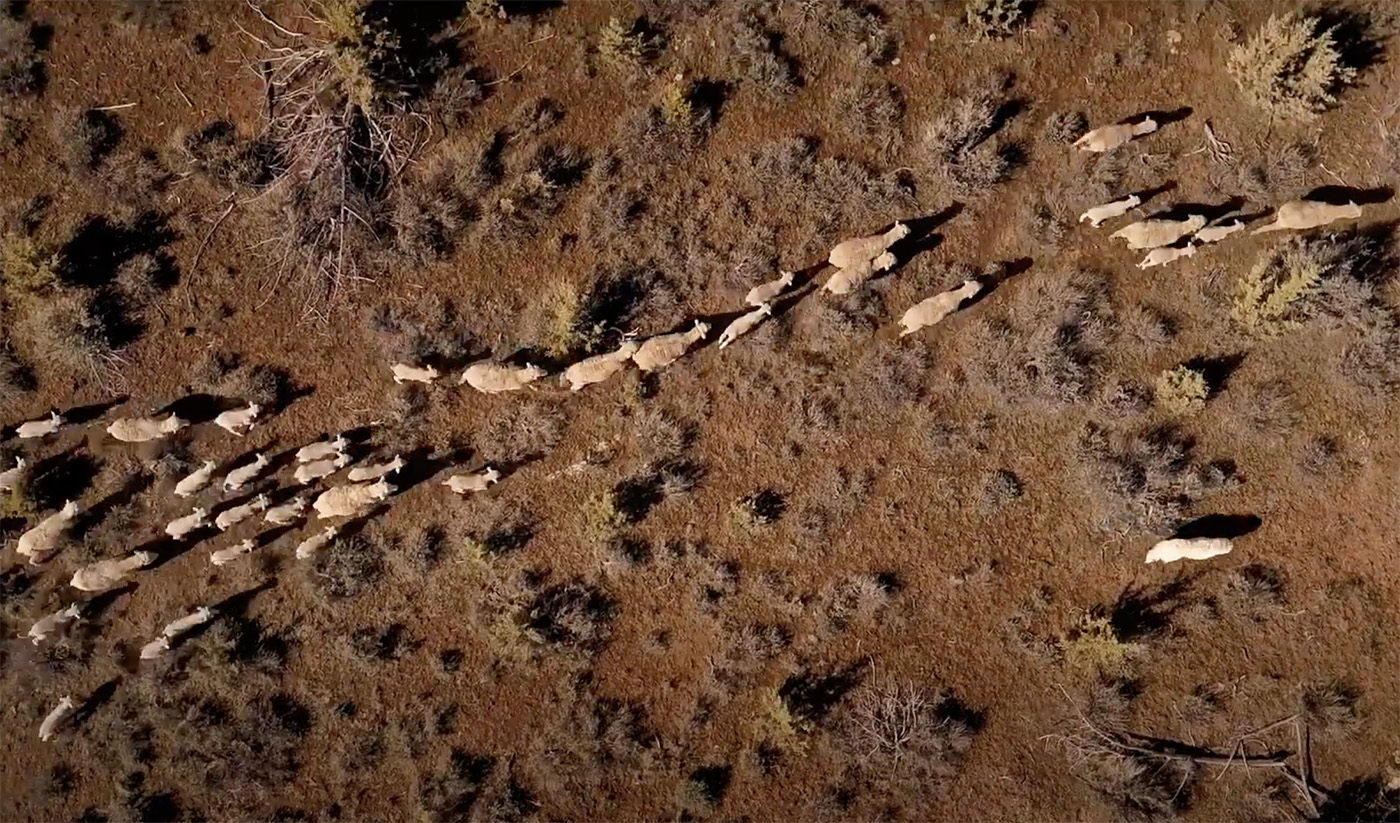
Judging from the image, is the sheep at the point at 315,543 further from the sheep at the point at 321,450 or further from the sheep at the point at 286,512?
the sheep at the point at 321,450

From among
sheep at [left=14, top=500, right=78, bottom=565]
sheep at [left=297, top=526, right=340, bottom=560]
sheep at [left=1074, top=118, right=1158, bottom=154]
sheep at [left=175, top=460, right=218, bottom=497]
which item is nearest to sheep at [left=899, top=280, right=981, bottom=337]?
sheep at [left=1074, top=118, right=1158, bottom=154]

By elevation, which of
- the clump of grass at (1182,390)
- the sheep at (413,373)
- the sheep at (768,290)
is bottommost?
the clump of grass at (1182,390)

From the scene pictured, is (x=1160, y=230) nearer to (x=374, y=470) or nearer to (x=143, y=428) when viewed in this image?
(x=374, y=470)

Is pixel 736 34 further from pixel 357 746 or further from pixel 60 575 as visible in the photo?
pixel 60 575

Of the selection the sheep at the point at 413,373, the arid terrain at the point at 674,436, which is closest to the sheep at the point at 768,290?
the arid terrain at the point at 674,436

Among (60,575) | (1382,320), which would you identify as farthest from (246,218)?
(1382,320)

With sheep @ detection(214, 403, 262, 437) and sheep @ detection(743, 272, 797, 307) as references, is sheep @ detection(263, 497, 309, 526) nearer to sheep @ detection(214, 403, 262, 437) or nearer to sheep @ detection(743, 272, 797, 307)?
sheep @ detection(214, 403, 262, 437)

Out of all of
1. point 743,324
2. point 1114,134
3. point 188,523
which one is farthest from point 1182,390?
point 188,523

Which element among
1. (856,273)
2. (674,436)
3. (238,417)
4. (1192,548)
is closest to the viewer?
(1192,548)
